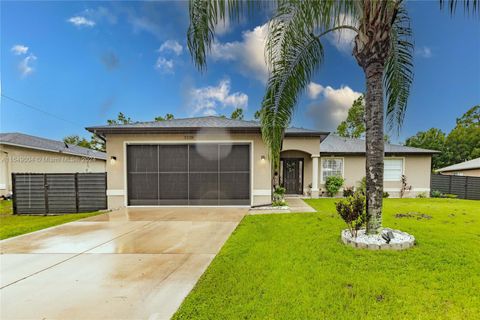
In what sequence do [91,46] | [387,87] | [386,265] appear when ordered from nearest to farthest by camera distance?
[386,265]
[387,87]
[91,46]

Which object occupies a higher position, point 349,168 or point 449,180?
point 349,168

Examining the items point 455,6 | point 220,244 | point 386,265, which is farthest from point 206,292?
point 455,6

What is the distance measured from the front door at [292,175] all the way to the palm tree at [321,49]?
8.66 metres

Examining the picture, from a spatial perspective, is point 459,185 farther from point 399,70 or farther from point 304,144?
point 399,70

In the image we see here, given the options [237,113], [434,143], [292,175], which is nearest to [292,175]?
[292,175]

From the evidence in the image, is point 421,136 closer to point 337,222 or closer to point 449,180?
point 449,180

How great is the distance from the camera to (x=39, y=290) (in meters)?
3.06

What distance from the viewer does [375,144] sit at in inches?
174

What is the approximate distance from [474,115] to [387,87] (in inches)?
1672

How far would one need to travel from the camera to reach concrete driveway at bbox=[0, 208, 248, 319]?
8.75 ft

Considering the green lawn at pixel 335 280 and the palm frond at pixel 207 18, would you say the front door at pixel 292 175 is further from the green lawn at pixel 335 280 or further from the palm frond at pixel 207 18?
the palm frond at pixel 207 18

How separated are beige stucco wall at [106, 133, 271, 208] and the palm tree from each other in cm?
421

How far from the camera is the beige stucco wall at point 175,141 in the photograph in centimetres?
941

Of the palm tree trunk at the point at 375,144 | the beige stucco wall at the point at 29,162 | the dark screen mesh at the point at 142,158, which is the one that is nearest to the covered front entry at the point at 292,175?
the dark screen mesh at the point at 142,158
